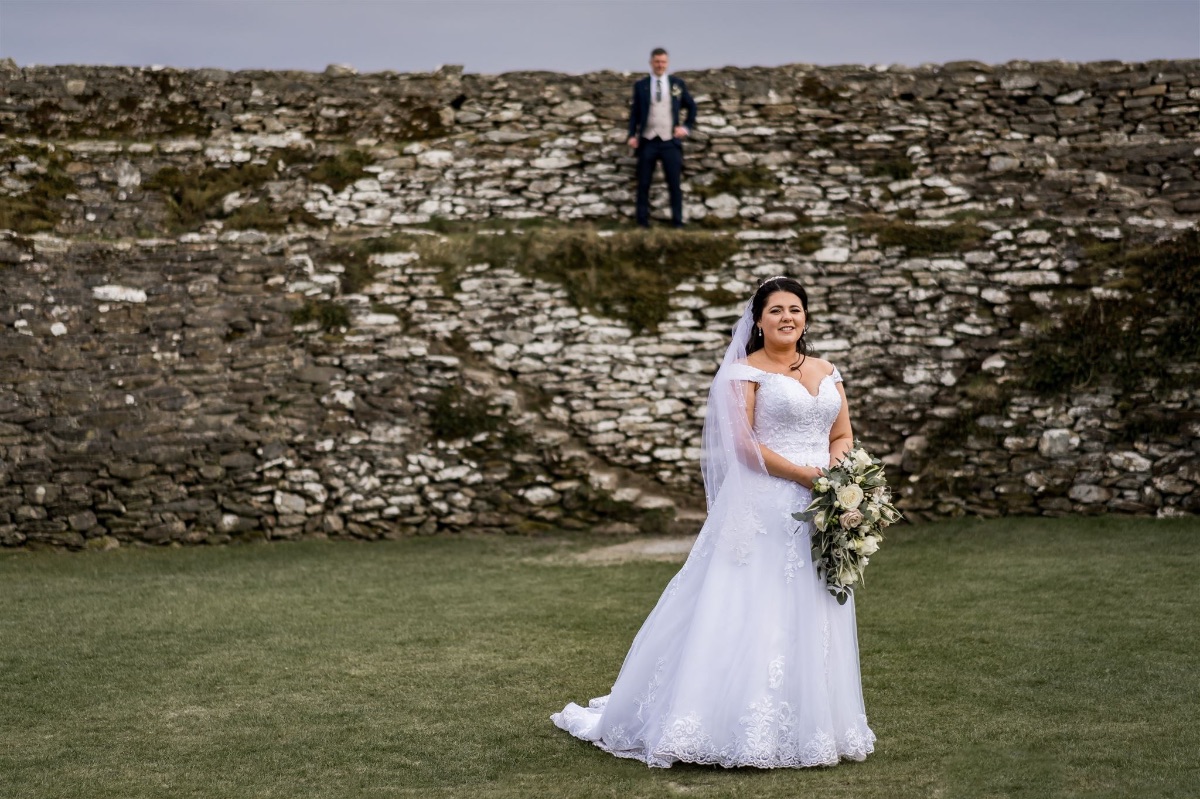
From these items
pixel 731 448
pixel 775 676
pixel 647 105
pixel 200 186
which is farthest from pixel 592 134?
pixel 775 676

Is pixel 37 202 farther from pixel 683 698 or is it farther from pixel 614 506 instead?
pixel 683 698

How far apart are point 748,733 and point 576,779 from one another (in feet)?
2.52

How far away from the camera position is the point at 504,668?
7.09 meters

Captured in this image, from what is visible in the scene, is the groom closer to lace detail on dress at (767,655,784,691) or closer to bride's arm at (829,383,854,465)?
bride's arm at (829,383,854,465)

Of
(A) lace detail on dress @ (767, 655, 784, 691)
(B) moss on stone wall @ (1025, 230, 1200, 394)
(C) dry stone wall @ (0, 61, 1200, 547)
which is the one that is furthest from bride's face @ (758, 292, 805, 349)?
(B) moss on stone wall @ (1025, 230, 1200, 394)

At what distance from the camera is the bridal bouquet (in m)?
5.19

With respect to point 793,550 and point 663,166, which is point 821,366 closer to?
point 793,550

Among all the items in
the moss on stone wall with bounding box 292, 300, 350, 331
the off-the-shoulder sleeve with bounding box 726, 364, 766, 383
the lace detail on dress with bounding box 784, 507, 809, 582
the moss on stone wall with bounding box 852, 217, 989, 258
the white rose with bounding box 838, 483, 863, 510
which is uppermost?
the moss on stone wall with bounding box 852, 217, 989, 258

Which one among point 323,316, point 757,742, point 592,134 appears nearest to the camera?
point 757,742

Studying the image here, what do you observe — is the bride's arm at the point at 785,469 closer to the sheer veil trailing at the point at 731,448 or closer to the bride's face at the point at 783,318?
the sheer veil trailing at the point at 731,448

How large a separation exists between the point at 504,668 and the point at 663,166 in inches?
291

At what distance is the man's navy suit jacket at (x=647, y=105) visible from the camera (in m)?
12.8

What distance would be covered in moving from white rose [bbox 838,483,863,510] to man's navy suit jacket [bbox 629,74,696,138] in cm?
825

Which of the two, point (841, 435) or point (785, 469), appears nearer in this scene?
point (785, 469)
